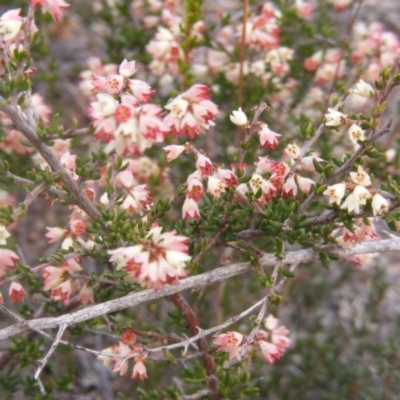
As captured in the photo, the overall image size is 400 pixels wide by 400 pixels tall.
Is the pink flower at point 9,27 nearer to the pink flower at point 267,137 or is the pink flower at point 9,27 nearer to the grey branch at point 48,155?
the grey branch at point 48,155

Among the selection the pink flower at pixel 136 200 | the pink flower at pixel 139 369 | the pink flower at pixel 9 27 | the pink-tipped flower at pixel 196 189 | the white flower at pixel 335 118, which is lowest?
the pink flower at pixel 139 369

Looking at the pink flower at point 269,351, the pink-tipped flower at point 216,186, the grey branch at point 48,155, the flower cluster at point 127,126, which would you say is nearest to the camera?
the flower cluster at point 127,126

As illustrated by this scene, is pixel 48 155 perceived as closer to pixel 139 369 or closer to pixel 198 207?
pixel 139 369

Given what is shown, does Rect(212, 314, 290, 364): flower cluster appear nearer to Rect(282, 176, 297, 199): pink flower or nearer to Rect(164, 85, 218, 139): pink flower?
Rect(282, 176, 297, 199): pink flower

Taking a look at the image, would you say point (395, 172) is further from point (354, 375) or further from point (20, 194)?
point (20, 194)

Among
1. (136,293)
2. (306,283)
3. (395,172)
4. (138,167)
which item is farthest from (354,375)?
(136,293)

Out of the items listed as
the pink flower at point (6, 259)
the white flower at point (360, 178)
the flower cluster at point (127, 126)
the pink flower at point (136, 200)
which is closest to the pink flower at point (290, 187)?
the white flower at point (360, 178)

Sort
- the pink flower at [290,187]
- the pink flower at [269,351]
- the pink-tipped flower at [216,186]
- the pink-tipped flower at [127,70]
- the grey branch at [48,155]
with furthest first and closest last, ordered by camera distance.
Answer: the pink flower at [269,351]
the pink flower at [290,187]
the pink-tipped flower at [216,186]
the pink-tipped flower at [127,70]
the grey branch at [48,155]

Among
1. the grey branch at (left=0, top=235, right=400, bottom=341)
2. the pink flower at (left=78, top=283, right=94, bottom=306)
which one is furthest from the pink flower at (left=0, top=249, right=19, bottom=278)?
the pink flower at (left=78, top=283, right=94, bottom=306)
